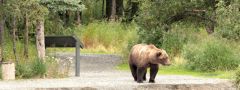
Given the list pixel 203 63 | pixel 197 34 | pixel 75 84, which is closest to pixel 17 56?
pixel 75 84

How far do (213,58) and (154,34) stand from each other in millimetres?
4922

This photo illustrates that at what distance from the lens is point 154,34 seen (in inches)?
1049

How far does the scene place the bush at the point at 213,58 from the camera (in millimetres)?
21859

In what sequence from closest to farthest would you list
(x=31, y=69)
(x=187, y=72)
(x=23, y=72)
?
1. (x=23, y=72)
2. (x=31, y=69)
3. (x=187, y=72)

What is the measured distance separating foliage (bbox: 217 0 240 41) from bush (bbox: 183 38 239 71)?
3.62 ft

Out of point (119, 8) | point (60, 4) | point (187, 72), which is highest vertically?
point (60, 4)

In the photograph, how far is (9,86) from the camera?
15633 mm

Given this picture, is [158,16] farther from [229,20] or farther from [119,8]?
[119,8]

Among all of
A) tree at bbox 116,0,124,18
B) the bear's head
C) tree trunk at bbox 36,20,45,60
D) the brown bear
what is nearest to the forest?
tree trunk at bbox 36,20,45,60

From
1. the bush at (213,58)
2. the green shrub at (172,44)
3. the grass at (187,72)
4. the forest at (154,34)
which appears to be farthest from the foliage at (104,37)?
the bush at (213,58)

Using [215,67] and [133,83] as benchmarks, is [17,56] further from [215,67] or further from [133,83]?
[215,67]

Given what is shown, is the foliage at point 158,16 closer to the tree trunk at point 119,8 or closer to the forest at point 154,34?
the forest at point 154,34

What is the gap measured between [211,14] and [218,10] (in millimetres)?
2032

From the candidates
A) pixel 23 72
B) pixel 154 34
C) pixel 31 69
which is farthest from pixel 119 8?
pixel 23 72
